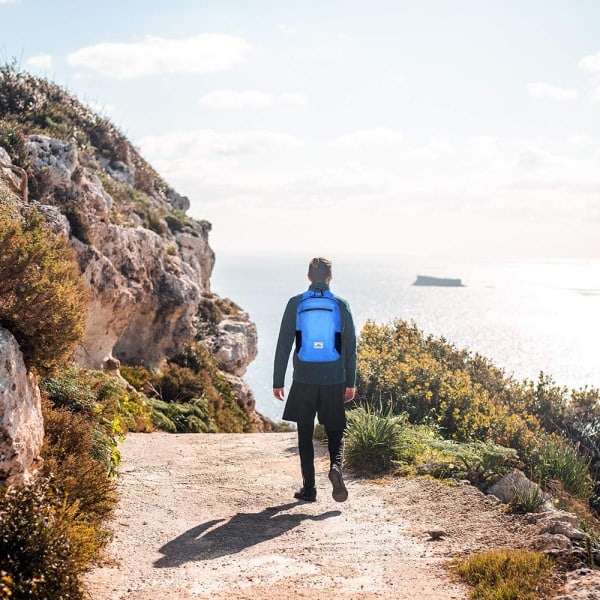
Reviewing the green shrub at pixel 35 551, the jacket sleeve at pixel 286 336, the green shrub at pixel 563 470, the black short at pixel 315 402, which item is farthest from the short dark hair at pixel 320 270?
the green shrub at pixel 563 470

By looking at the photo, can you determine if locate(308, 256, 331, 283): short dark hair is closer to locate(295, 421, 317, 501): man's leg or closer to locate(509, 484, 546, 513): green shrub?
locate(295, 421, 317, 501): man's leg

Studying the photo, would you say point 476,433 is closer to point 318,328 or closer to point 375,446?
point 375,446

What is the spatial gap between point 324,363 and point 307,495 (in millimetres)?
1664

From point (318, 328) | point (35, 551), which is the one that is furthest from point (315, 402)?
point (35, 551)

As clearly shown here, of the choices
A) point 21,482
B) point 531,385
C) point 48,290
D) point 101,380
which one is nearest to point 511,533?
point 21,482

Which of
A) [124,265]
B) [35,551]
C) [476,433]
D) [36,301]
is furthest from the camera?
[124,265]

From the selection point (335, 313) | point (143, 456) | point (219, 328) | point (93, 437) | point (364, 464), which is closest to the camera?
point (335, 313)

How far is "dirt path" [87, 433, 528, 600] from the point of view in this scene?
5.20 metres

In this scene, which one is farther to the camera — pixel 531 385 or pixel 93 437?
pixel 531 385

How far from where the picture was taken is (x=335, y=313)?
704 centimetres

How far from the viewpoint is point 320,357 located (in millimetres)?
7020

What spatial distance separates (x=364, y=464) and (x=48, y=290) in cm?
482

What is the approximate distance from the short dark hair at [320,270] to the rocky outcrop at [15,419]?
10.0ft

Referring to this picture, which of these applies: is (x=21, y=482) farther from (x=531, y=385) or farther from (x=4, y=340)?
(x=531, y=385)
